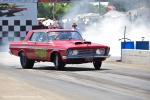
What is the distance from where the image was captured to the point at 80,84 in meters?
15.0

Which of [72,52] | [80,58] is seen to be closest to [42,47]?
[72,52]

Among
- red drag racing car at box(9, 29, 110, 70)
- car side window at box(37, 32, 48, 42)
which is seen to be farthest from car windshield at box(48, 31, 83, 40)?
car side window at box(37, 32, 48, 42)

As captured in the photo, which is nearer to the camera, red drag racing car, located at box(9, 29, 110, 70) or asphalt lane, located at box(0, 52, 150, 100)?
asphalt lane, located at box(0, 52, 150, 100)

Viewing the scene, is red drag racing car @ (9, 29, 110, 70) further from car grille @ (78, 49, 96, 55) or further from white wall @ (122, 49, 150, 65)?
white wall @ (122, 49, 150, 65)

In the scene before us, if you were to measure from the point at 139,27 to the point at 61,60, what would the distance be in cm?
1305

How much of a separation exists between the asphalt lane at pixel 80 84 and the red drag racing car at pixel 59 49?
1.51 feet

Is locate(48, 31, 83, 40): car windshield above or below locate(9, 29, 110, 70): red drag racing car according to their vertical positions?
above

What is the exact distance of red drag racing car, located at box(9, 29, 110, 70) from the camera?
754 inches

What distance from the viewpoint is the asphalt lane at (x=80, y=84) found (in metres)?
12.5

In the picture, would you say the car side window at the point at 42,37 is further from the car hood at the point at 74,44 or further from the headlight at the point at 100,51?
the headlight at the point at 100,51

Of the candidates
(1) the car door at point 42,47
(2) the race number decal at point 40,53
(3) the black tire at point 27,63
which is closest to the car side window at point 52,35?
(1) the car door at point 42,47

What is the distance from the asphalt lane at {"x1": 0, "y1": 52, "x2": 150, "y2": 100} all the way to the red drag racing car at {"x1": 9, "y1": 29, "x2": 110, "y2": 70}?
1.51 ft

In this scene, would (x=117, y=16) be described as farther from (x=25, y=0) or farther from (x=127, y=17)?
(x=25, y=0)

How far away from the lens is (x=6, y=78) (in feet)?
53.9
